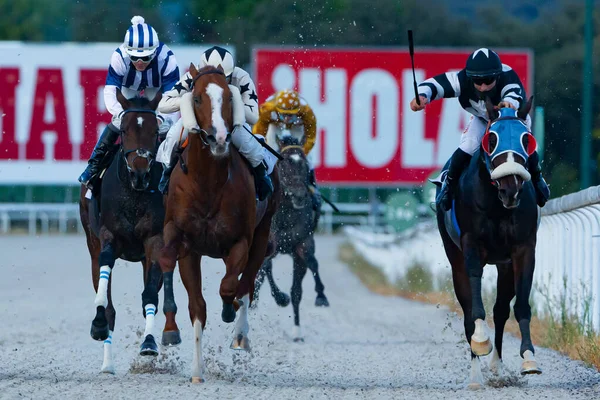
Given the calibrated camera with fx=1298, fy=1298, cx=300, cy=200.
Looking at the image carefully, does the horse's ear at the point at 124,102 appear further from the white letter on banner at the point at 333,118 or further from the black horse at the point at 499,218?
the white letter on banner at the point at 333,118

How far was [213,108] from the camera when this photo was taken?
8828mm

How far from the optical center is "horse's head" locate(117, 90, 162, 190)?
969cm

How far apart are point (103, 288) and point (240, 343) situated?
1.67 metres

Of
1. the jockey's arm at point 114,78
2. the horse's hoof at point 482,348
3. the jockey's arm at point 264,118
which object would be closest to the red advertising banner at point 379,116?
the jockey's arm at point 264,118

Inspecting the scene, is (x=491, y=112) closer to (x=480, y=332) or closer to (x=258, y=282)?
(x=480, y=332)

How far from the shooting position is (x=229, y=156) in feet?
31.0

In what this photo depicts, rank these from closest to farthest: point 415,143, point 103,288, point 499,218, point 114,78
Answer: point 499,218 < point 103,288 < point 114,78 < point 415,143

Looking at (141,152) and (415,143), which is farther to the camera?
(415,143)

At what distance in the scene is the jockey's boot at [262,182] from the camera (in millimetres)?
10094

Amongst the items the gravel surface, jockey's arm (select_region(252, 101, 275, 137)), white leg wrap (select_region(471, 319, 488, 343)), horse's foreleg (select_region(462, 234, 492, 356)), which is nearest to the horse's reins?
the gravel surface

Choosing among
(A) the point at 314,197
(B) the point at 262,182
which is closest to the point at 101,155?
(B) the point at 262,182

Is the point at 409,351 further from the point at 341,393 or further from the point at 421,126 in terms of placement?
the point at 421,126

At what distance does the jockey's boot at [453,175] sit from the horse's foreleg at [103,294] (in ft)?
8.46

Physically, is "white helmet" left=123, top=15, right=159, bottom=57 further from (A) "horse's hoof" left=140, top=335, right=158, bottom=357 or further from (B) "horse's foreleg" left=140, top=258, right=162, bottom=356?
(A) "horse's hoof" left=140, top=335, right=158, bottom=357
